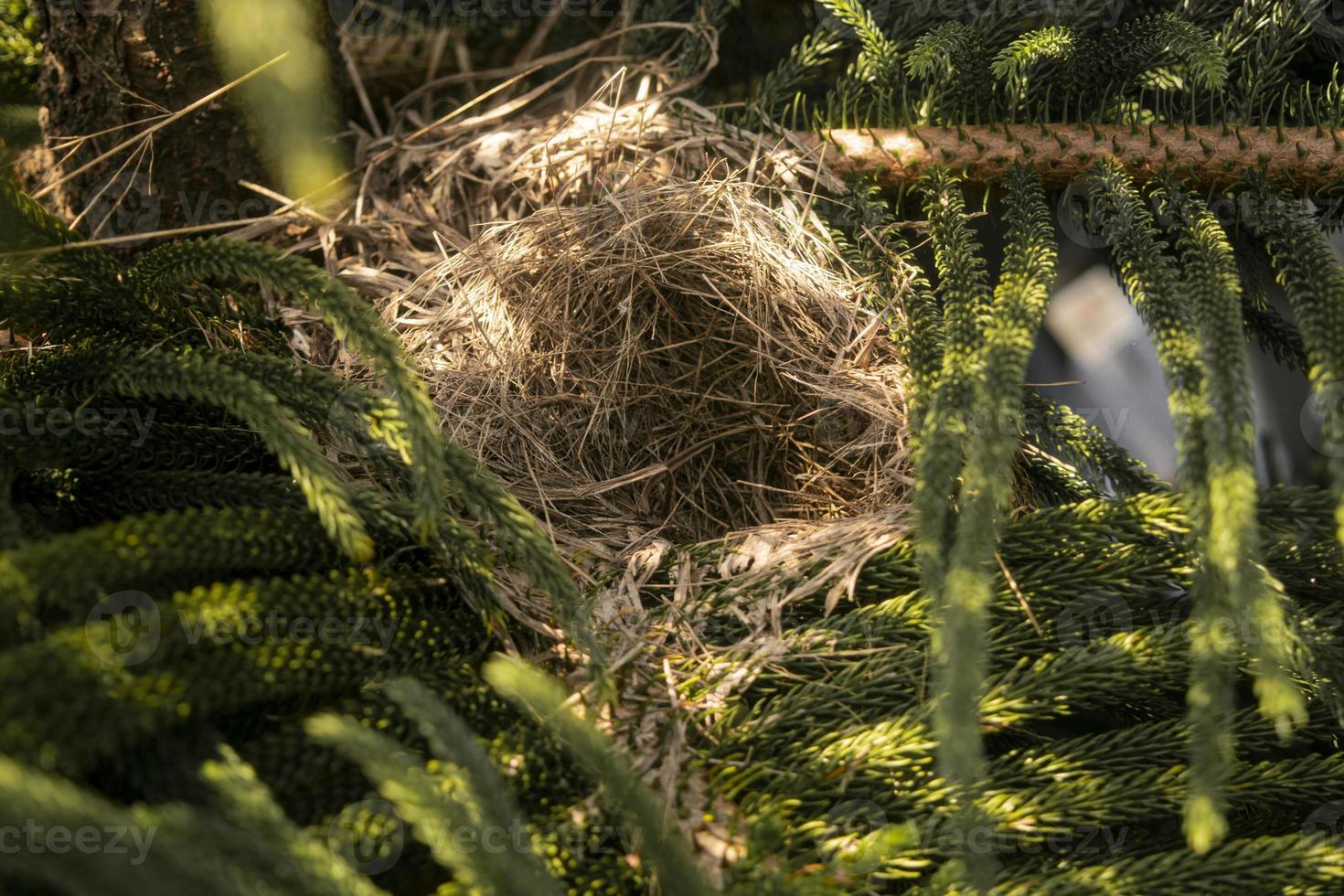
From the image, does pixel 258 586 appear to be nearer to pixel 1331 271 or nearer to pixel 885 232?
pixel 885 232

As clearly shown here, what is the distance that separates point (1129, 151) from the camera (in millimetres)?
979

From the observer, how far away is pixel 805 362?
1.06m

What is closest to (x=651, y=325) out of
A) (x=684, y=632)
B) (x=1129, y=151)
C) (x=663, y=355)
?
(x=663, y=355)

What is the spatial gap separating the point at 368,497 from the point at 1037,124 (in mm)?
800

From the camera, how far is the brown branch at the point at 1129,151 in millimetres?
959

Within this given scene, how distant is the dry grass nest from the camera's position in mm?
1017

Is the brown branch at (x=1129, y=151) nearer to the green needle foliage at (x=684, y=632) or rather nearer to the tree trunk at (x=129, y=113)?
the green needle foliage at (x=684, y=632)

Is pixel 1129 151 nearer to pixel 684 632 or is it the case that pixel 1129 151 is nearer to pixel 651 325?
pixel 651 325

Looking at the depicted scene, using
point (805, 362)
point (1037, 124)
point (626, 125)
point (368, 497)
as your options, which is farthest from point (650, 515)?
point (1037, 124)

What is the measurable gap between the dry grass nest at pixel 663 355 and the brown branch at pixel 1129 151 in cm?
15

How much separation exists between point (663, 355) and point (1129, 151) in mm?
540

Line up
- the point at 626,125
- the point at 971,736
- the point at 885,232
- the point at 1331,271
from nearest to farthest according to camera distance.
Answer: the point at 971,736
the point at 1331,271
the point at 885,232
the point at 626,125

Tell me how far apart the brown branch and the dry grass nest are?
153 millimetres

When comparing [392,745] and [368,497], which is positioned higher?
[368,497]
